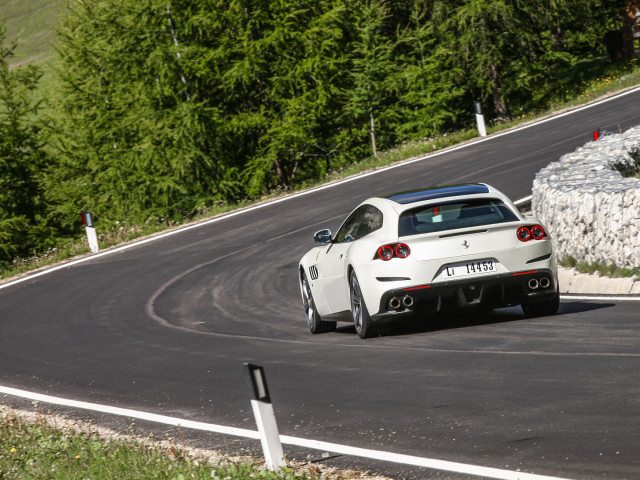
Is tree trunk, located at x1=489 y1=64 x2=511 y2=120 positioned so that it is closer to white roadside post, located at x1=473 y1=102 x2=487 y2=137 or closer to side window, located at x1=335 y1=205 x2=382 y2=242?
white roadside post, located at x1=473 y1=102 x2=487 y2=137

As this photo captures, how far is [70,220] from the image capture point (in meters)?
47.8

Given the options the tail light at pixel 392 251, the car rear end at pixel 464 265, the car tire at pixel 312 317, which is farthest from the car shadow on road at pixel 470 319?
the tail light at pixel 392 251

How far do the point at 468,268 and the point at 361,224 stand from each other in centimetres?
164

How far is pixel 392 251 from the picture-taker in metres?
9.66

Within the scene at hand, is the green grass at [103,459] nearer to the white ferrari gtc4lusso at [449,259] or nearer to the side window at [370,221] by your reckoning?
the white ferrari gtc4lusso at [449,259]

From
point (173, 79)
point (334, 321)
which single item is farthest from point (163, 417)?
point (173, 79)

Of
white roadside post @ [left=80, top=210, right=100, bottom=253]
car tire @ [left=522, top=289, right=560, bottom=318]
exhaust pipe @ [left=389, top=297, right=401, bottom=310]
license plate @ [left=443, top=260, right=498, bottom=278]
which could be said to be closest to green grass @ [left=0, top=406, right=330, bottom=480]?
exhaust pipe @ [left=389, top=297, right=401, bottom=310]

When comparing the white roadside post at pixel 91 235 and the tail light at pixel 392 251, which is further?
the white roadside post at pixel 91 235

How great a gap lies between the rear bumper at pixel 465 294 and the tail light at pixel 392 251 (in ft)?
1.11

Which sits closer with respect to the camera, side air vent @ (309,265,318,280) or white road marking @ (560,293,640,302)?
white road marking @ (560,293,640,302)

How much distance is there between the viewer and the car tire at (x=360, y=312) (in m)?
10.1

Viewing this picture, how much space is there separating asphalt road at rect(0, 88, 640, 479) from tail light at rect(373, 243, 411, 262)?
0.87 m

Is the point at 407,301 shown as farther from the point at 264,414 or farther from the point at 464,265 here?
the point at 264,414

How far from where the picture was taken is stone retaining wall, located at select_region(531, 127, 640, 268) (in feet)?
37.2
